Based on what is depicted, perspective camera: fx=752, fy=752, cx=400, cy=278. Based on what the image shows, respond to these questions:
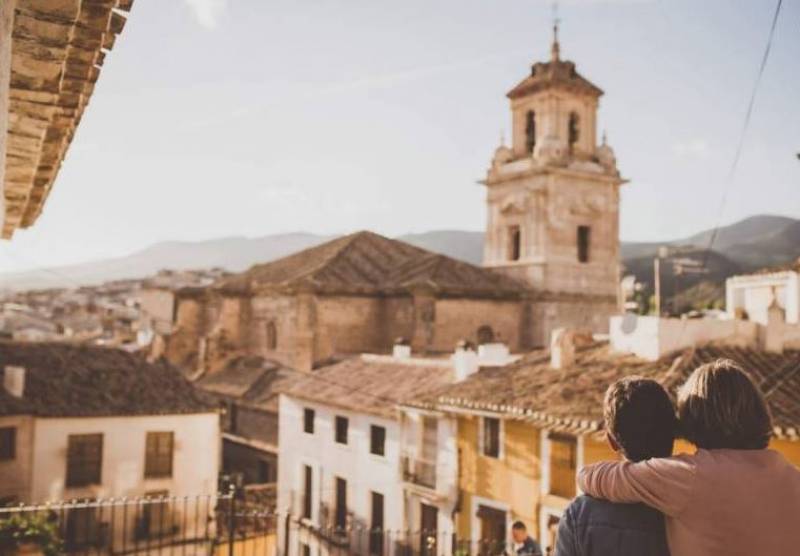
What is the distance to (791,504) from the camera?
2.25m

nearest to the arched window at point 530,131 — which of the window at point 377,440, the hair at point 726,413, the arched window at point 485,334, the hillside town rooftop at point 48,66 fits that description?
the arched window at point 485,334

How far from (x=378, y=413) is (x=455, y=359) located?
237cm

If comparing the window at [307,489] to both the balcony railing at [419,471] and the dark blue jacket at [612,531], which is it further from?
the dark blue jacket at [612,531]

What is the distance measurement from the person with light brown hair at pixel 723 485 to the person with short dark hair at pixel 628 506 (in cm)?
5

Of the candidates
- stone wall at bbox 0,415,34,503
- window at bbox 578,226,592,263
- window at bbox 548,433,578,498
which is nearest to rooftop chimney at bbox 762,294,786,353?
window at bbox 548,433,578,498

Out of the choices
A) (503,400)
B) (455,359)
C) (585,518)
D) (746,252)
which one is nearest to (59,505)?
(585,518)

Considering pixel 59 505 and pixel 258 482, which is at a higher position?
pixel 59 505

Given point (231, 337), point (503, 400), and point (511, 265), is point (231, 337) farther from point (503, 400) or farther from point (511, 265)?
point (503, 400)

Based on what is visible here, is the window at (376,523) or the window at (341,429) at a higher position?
the window at (341,429)

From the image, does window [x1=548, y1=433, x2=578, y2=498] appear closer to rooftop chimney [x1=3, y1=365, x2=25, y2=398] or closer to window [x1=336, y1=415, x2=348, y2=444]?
window [x1=336, y1=415, x2=348, y2=444]

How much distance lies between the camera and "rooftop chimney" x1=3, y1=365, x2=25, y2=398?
1880 cm

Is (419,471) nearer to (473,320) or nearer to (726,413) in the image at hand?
(473,320)

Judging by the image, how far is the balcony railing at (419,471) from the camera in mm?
17016

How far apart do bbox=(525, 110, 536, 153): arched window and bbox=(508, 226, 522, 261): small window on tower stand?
3679 mm
